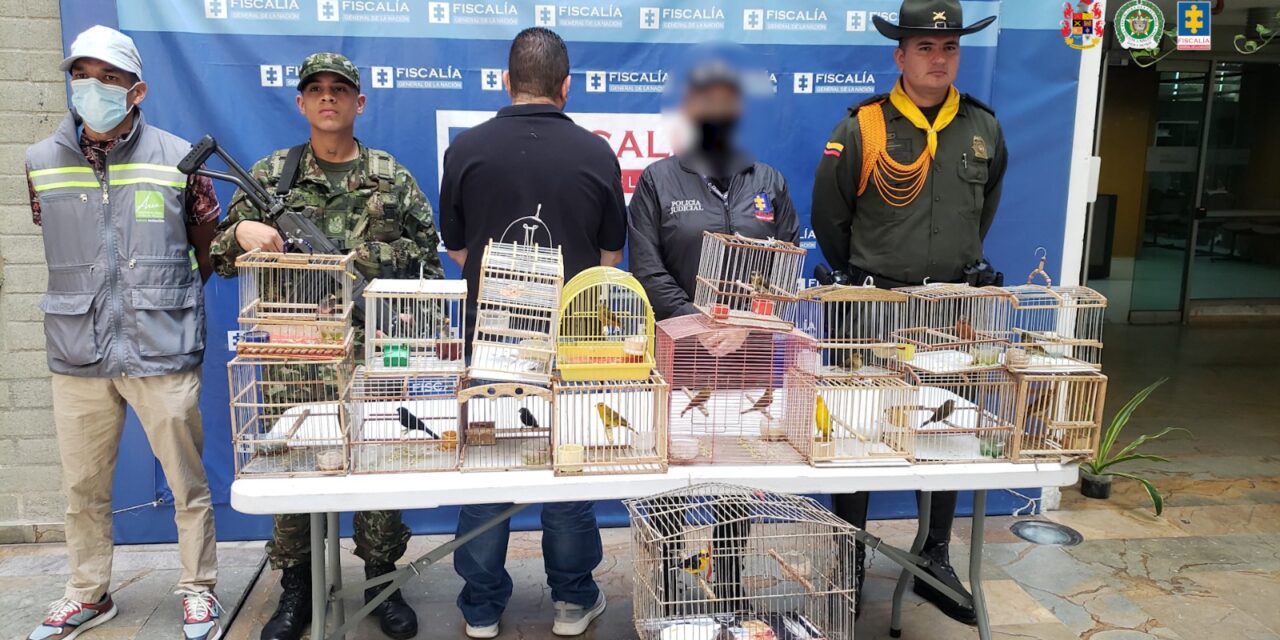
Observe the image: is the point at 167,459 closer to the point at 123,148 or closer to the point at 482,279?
the point at 123,148

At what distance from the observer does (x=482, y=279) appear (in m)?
2.49

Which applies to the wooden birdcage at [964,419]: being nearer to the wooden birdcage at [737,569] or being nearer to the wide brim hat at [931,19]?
the wooden birdcage at [737,569]

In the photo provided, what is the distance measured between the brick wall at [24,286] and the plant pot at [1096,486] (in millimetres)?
5166

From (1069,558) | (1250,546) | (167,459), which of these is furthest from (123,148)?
(1250,546)

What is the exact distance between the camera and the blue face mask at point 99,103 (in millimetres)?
2887

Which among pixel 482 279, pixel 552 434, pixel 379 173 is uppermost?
pixel 379 173

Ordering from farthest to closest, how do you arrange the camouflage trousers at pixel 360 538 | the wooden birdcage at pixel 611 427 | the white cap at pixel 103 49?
the camouflage trousers at pixel 360 538 → the white cap at pixel 103 49 → the wooden birdcage at pixel 611 427

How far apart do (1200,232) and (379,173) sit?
31.3 feet

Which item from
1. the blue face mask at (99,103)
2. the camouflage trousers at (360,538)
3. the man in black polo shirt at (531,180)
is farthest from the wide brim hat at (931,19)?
the blue face mask at (99,103)

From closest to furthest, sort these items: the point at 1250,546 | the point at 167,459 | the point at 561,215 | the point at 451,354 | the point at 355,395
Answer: the point at 355,395 → the point at 451,354 → the point at 561,215 → the point at 167,459 → the point at 1250,546

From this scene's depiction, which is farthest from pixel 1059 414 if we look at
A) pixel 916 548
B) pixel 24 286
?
pixel 24 286

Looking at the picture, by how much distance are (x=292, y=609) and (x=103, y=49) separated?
2.06 metres

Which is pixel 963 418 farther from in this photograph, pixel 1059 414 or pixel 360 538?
pixel 360 538

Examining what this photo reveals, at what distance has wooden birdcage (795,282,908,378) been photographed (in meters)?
2.67
